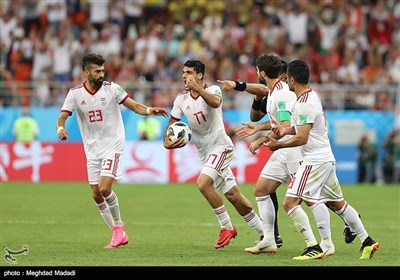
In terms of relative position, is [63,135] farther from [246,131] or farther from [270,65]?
[270,65]

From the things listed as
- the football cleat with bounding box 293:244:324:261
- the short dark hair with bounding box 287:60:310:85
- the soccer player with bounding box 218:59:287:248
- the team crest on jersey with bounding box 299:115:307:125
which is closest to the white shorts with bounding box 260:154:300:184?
the soccer player with bounding box 218:59:287:248

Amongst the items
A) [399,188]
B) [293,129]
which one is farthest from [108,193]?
[399,188]

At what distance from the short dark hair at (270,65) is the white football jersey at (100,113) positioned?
2.17 metres

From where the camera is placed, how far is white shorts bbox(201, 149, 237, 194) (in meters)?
13.9

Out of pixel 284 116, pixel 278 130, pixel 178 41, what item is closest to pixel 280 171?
pixel 284 116

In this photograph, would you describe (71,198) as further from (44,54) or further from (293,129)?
(293,129)

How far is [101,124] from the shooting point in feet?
47.5

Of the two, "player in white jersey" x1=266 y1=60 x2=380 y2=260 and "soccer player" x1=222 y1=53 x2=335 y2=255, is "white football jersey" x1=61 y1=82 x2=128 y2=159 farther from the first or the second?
"player in white jersey" x1=266 y1=60 x2=380 y2=260

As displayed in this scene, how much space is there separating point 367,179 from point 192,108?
16.1 meters

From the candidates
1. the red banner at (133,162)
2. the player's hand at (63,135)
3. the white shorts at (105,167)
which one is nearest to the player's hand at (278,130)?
the white shorts at (105,167)

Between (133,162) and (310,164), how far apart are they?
15.5 m

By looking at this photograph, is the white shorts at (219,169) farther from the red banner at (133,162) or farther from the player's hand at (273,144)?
the red banner at (133,162)

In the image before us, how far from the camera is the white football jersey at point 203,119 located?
14.1 metres

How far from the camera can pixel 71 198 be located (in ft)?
74.7
